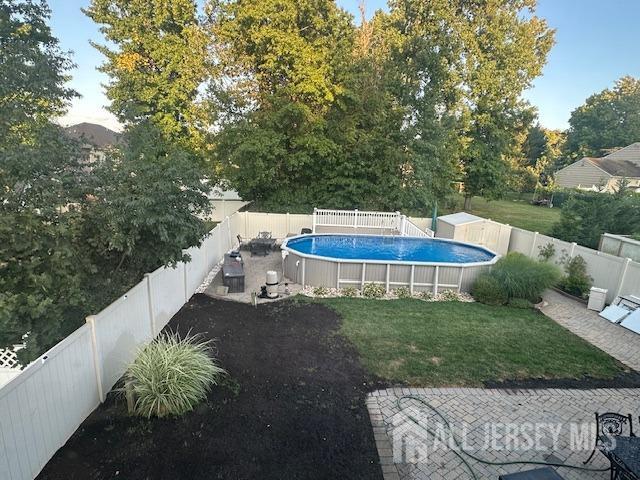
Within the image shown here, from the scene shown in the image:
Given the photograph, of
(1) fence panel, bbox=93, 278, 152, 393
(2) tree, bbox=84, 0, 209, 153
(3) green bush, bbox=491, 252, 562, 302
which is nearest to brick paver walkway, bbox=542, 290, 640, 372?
(3) green bush, bbox=491, 252, 562, 302

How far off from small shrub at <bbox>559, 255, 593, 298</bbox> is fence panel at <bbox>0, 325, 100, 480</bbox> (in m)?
11.7

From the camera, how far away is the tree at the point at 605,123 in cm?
4200

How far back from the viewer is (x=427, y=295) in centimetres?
950

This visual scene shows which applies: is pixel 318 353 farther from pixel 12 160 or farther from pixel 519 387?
pixel 12 160

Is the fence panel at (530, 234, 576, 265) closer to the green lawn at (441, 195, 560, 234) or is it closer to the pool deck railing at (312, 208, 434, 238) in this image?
the pool deck railing at (312, 208, 434, 238)

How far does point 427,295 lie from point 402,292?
740 millimetres

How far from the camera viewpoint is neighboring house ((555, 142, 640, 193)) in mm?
32606

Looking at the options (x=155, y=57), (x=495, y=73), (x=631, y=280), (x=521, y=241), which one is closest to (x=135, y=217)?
(x=631, y=280)

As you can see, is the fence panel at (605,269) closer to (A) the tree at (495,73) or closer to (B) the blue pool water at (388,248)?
(B) the blue pool water at (388,248)

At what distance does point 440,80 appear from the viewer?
19.3 metres

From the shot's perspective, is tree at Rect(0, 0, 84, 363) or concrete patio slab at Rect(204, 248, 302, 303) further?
concrete patio slab at Rect(204, 248, 302, 303)

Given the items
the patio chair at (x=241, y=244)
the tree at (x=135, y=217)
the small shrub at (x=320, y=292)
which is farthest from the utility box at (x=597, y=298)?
the patio chair at (x=241, y=244)

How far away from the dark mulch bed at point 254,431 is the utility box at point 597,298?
7184 mm

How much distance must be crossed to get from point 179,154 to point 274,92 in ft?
40.9
